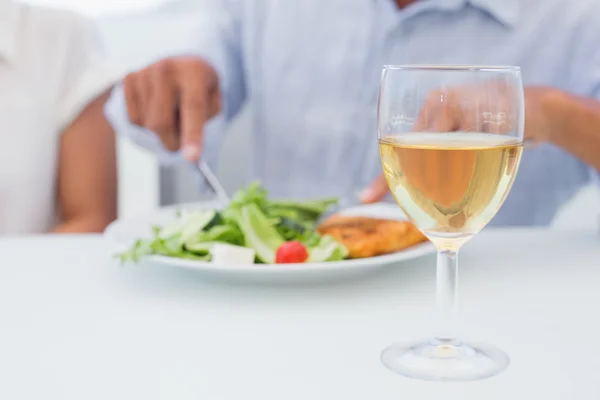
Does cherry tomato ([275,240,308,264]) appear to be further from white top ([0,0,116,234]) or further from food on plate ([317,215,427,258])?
white top ([0,0,116,234])

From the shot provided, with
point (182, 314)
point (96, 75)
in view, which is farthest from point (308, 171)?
point (182, 314)

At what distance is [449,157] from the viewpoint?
56 cm

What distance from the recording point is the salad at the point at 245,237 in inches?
32.1

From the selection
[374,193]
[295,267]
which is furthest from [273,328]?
[374,193]

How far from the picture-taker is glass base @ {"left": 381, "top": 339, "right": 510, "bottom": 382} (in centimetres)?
55

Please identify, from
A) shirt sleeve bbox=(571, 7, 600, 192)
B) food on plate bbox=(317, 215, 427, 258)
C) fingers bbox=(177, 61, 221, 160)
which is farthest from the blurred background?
food on plate bbox=(317, 215, 427, 258)

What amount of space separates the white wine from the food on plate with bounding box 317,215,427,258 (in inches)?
9.2

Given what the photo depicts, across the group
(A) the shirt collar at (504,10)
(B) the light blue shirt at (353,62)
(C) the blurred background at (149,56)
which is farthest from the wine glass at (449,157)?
(C) the blurred background at (149,56)

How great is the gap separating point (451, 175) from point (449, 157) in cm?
1

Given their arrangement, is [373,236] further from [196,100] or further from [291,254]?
[196,100]

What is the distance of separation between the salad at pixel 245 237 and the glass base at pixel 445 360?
23 centimetres

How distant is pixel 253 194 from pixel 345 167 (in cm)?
80

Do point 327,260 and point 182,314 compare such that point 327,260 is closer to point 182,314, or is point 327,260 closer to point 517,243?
point 182,314

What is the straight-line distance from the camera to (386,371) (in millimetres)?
570
